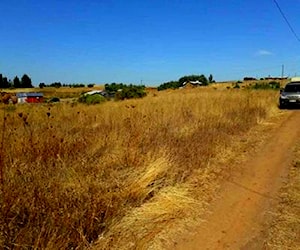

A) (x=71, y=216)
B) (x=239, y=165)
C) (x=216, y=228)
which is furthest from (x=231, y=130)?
(x=71, y=216)

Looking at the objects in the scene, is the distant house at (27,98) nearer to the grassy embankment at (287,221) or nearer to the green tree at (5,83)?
the green tree at (5,83)

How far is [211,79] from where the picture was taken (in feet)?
380

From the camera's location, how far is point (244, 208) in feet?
18.2

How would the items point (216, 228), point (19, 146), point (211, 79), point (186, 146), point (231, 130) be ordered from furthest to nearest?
1. point (211, 79)
2. point (231, 130)
3. point (186, 146)
4. point (19, 146)
5. point (216, 228)

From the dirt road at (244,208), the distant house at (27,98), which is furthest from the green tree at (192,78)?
the dirt road at (244,208)

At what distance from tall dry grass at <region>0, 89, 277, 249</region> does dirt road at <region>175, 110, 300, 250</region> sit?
1.04 ft

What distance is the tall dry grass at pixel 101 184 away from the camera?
3908 millimetres

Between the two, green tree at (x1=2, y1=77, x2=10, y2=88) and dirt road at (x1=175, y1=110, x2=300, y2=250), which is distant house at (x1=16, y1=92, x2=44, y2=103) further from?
dirt road at (x1=175, y1=110, x2=300, y2=250)

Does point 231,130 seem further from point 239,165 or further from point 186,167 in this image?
point 186,167

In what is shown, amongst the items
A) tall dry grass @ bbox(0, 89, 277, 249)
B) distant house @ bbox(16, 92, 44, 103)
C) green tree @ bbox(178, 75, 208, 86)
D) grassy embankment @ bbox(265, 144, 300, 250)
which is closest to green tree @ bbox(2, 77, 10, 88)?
distant house @ bbox(16, 92, 44, 103)

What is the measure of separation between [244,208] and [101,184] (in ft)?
7.24

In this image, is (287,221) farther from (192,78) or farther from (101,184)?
(192,78)

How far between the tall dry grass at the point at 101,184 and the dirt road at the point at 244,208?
1.04 ft

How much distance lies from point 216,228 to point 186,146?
3312 millimetres
